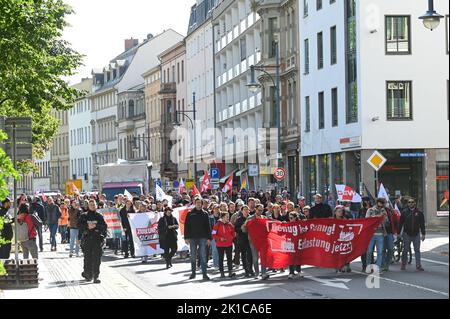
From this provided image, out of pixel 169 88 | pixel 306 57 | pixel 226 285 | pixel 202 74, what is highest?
pixel 202 74

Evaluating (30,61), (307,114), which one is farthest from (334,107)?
(30,61)

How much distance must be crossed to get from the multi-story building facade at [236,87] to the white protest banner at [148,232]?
36.1 m

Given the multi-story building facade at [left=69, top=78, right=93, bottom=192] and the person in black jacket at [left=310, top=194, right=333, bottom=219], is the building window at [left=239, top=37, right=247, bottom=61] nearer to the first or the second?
the person in black jacket at [left=310, top=194, right=333, bottom=219]

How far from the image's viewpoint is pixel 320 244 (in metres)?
26.3

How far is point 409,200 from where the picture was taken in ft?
90.9

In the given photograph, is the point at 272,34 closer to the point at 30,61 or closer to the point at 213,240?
the point at 213,240

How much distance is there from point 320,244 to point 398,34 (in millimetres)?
26296

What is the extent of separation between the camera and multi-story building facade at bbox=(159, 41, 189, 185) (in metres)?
107

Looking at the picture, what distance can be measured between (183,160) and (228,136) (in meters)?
17.1

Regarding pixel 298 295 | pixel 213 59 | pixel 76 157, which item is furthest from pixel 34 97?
pixel 76 157

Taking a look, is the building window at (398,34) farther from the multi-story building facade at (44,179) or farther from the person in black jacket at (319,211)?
the multi-story building facade at (44,179)

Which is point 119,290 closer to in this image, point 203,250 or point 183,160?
point 203,250

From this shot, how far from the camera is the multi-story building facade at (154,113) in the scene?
115500 mm

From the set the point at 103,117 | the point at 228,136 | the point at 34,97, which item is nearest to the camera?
the point at 34,97
